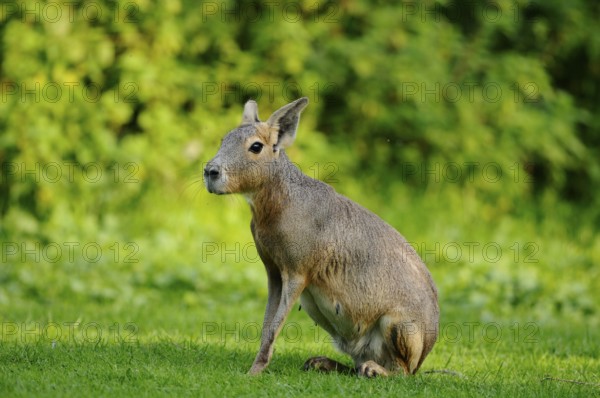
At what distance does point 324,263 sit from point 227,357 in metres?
1.00

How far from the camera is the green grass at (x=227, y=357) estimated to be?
4.77 meters

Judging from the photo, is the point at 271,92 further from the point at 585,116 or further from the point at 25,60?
the point at 585,116

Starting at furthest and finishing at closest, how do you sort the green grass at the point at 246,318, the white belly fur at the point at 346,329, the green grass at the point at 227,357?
1. the white belly fur at the point at 346,329
2. the green grass at the point at 246,318
3. the green grass at the point at 227,357

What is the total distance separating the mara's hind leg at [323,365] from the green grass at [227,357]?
0.14 m

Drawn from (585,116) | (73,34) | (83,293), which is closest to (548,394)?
(83,293)

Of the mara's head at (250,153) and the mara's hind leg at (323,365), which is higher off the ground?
the mara's head at (250,153)

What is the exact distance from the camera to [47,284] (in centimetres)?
849

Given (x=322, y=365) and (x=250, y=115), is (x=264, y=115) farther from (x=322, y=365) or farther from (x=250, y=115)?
(x=322, y=365)

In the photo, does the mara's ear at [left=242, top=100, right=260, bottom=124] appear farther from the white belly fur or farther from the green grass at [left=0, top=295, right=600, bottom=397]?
the green grass at [left=0, top=295, right=600, bottom=397]

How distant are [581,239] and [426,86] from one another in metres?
2.81

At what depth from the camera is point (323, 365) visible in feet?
18.0

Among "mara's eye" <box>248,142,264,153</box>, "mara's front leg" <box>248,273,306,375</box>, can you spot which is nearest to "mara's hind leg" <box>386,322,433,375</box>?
"mara's front leg" <box>248,273,306,375</box>

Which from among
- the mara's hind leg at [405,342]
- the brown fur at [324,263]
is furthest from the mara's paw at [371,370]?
the mara's hind leg at [405,342]

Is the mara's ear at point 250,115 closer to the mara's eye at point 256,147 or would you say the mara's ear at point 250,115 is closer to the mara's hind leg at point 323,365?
the mara's eye at point 256,147
